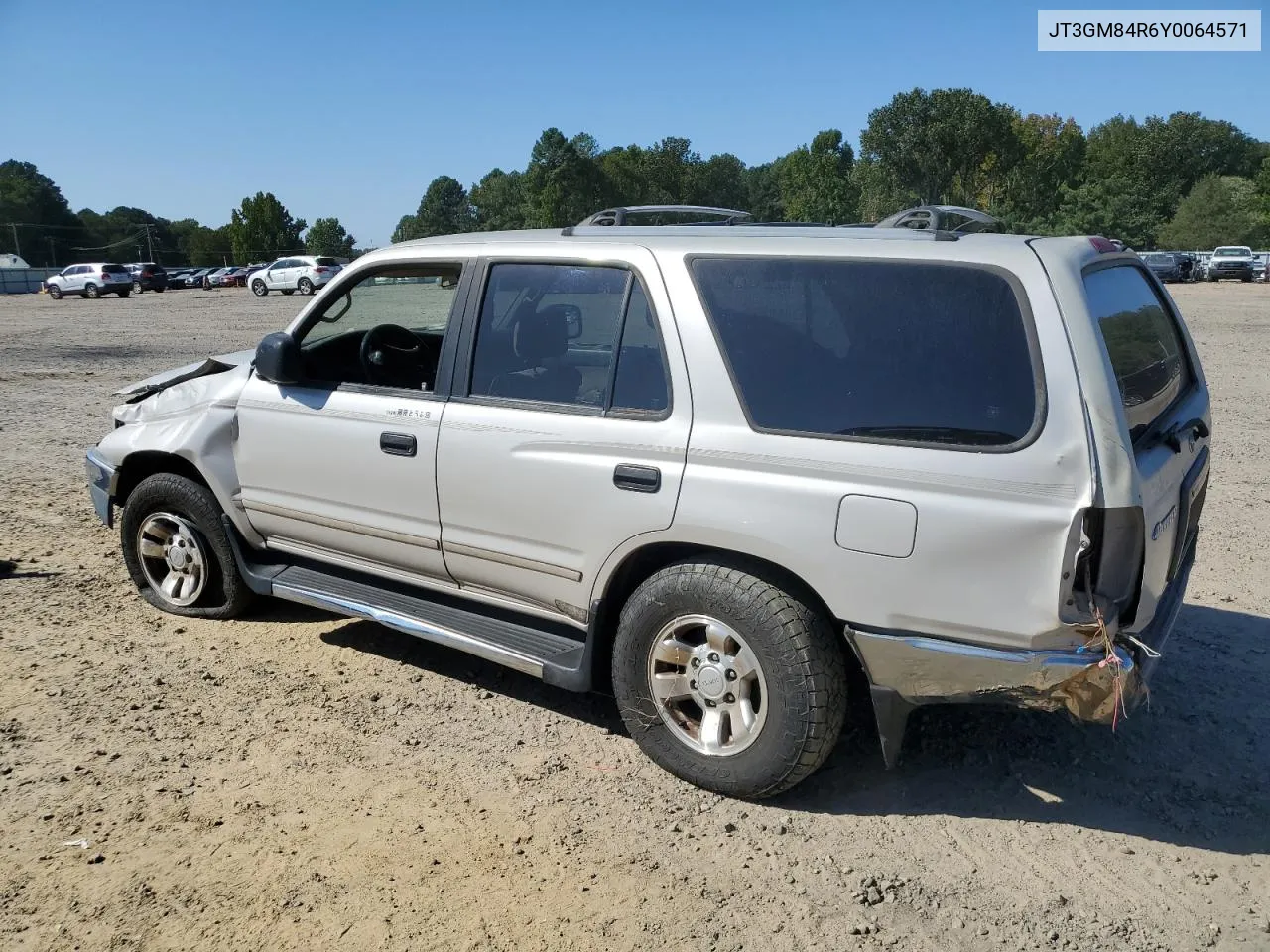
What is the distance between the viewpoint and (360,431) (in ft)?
14.3

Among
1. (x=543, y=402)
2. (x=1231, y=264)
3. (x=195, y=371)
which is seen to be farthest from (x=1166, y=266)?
(x=543, y=402)

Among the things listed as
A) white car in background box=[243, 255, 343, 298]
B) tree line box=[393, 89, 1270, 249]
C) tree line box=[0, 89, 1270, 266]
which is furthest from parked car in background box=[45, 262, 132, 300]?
tree line box=[393, 89, 1270, 249]

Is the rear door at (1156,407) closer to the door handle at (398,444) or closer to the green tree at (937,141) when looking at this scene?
the door handle at (398,444)

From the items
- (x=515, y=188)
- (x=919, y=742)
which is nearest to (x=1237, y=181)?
(x=515, y=188)

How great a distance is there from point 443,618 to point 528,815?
0.98 metres

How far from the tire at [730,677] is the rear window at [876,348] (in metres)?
0.58

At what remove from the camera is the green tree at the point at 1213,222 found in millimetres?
65750

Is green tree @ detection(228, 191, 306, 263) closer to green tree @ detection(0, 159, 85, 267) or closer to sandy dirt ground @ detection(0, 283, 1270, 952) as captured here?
green tree @ detection(0, 159, 85, 267)

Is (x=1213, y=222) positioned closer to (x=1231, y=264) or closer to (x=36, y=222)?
(x=1231, y=264)

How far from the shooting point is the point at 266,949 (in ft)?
9.50

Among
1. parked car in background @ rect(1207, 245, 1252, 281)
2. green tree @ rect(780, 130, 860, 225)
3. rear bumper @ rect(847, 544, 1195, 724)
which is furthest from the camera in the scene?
green tree @ rect(780, 130, 860, 225)

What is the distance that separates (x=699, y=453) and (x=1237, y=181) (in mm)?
83967

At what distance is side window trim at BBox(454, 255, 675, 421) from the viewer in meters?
3.64

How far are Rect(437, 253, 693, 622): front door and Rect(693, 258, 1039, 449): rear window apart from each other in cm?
27
